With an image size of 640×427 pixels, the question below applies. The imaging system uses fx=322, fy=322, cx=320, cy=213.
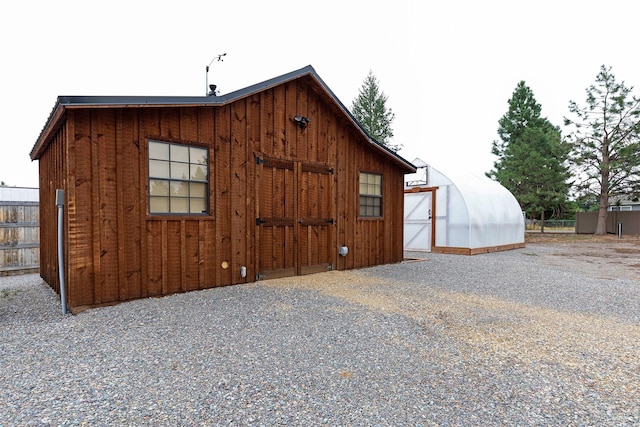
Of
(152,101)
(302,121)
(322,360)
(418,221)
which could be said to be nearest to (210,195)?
(152,101)

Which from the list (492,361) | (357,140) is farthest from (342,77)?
(492,361)

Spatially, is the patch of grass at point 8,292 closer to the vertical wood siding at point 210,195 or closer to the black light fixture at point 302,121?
the vertical wood siding at point 210,195

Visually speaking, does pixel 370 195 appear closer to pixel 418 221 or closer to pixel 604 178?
pixel 418 221

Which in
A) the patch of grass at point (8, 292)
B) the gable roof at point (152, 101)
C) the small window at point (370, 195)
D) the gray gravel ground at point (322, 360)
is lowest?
the patch of grass at point (8, 292)

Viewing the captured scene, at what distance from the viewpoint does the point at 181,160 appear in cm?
524

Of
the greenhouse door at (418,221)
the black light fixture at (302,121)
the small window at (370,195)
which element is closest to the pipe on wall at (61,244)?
the black light fixture at (302,121)

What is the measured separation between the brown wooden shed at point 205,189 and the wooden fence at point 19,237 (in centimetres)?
129

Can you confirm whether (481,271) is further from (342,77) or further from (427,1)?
(342,77)

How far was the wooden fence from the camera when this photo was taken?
7.28 meters

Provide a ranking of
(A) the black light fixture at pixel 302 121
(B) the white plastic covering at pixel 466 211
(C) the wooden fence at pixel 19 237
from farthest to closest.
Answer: (B) the white plastic covering at pixel 466 211
(C) the wooden fence at pixel 19 237
(A) the black light fixture at pixel 302 121

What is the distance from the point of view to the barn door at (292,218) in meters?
6.25

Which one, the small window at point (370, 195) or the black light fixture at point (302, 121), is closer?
the black light fixture at point (302, 121)

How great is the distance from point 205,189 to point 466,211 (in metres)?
9.40

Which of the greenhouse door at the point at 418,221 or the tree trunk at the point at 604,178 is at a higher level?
the tree trunk at the point at 604,178
